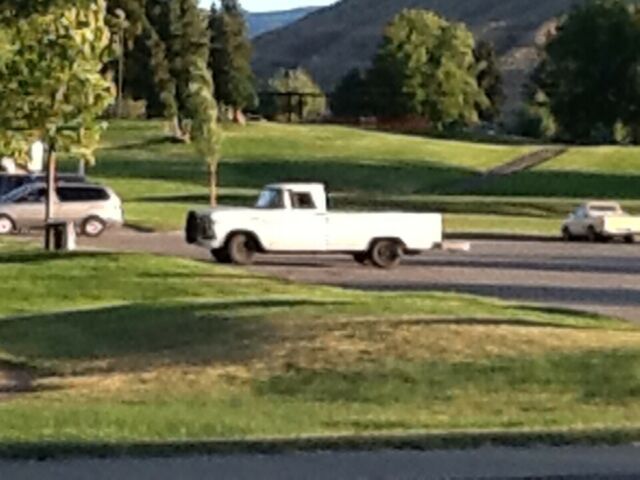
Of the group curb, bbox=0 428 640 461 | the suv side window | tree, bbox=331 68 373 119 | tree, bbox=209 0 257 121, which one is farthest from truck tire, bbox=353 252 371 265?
tree, bbox=331 68 373 119

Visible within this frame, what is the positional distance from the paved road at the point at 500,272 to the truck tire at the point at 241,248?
357 mm

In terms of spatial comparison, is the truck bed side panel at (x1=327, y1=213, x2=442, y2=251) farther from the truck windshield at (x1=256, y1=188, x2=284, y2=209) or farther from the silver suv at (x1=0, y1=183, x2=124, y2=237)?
the silver suv at (x1=0, y1=183, x2=124, y2=237)

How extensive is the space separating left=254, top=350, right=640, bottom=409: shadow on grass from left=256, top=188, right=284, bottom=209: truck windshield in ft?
66.1

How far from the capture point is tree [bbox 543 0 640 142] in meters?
113

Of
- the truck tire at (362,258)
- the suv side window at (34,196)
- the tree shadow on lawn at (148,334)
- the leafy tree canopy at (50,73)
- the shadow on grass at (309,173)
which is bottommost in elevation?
the tree shadow on lawn at (148,334)

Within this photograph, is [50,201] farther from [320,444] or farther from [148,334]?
[320,444]

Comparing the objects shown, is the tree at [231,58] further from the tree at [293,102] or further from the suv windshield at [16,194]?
the suv windshield at [16,194]

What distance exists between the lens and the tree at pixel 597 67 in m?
113

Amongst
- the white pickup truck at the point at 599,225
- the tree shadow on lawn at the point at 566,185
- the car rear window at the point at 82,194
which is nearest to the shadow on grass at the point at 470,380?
the car rear window at the point at 82,194

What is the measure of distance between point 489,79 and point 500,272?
120 meters

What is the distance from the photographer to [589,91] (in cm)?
11312

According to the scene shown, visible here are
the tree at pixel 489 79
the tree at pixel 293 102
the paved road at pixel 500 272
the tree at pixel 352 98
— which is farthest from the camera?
the tree at pixel 489 79

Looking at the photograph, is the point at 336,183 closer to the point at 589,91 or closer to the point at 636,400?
the point at 589,91

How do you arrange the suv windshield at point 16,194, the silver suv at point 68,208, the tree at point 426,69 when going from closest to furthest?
the silver suv at point 68,208, the suv windshield at point 16,194, the tree at point 426,69
